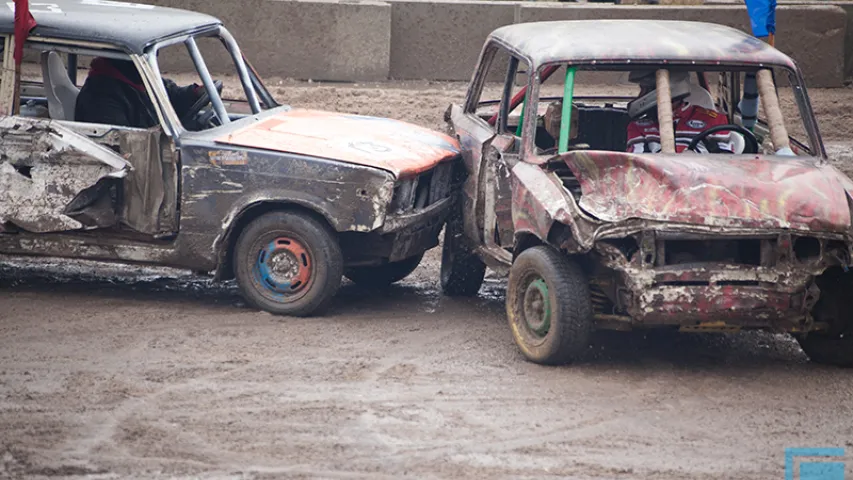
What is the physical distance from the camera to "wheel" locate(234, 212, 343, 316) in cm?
782

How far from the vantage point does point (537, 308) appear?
7078 mm

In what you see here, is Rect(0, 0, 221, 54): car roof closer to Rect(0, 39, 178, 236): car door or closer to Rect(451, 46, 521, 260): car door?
Rect(0, 39, 178, 236): car door

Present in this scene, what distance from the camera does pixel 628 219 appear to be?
21.6ft

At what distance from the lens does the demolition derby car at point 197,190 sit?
775cm

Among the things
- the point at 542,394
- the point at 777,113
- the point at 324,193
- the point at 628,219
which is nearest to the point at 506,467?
the point at 542,394

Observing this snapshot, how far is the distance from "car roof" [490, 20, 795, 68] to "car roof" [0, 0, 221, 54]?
2279mm

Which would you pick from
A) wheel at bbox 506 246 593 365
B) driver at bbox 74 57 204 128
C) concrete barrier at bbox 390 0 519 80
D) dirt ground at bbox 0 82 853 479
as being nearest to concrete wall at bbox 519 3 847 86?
concrete barrier at bbox 390 0 519 80

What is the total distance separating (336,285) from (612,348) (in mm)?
1709

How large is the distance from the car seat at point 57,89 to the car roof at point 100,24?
29cm

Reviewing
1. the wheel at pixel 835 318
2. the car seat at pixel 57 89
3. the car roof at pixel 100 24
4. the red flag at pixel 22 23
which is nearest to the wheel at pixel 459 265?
the car roof at pixel 100 24

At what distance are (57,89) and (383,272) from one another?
251cm

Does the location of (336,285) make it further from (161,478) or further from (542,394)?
(161,478)

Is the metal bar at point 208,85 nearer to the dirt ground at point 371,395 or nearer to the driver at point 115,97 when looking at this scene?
the driver at point 115,97

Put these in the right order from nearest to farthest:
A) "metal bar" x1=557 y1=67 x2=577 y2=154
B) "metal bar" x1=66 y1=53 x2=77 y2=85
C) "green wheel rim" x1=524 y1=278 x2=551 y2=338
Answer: "green wheel rim" x1=524 y1=278 x2=551 y2=338 → "metal bar" x1=557 y1=67 x2=577 y2=154 → "metal bar" x1=66 y1=53 x2=77 y2=85
